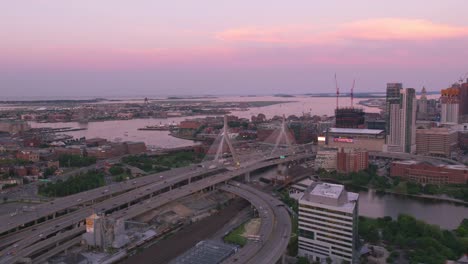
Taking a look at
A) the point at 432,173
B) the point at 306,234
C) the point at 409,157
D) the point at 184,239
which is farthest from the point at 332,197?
the point at 409,157

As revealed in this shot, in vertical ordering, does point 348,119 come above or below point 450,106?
below

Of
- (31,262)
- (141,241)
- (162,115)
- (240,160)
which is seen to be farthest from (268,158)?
(162,115)

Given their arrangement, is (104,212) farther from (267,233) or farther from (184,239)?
(267,233)

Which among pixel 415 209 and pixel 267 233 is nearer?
pixel 267 233

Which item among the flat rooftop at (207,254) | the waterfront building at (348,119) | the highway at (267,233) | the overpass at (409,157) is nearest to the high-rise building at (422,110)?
the waterfront building at (348,119)

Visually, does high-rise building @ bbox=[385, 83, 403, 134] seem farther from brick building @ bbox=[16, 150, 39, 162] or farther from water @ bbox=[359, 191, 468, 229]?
brick building @ bbox=[16, 150, 39, 162]

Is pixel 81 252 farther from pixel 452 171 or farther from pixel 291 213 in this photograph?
pixel 452 171

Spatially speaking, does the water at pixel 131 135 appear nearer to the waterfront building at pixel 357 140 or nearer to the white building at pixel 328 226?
the waterfront building at pixel 357 140
